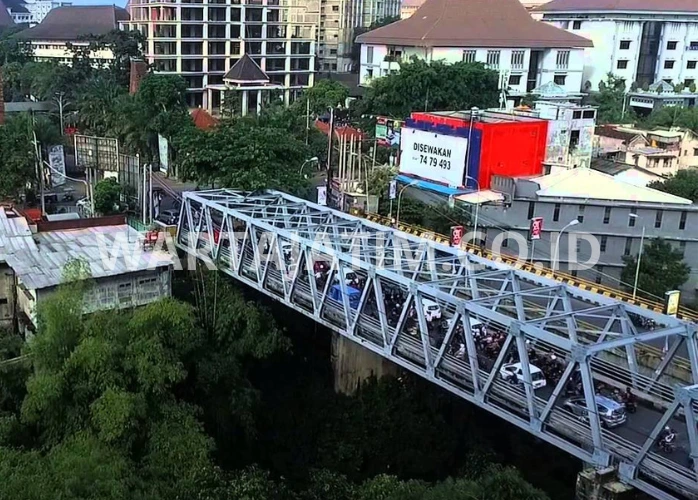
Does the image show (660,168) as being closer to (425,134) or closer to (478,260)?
(425,134)

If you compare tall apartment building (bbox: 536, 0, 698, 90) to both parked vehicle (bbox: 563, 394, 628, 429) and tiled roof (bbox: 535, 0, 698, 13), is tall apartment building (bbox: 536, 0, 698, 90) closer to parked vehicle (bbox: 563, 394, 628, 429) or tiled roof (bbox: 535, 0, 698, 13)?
tiled roof (bbox: 535, 0, 698, 13)

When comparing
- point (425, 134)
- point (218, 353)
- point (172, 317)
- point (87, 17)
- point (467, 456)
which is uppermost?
point (87, 17)

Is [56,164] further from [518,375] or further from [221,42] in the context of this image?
[221,42]

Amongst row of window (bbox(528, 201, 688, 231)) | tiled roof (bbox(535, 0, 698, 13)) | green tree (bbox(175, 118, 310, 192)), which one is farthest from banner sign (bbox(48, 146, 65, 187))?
tiled roof (bbox(535, 0, 698, 13))

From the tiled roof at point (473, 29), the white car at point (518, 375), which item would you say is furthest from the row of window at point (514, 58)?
the white car at point (518, 375)

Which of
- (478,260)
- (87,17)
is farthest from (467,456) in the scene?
(87,17)

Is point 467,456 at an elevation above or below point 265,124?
below
